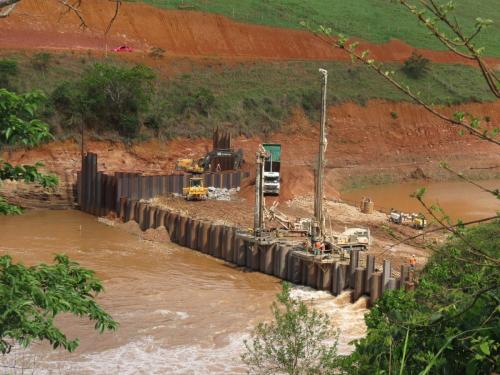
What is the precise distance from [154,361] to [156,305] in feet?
15.0

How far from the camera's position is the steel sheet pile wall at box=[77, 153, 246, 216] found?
37.9 meters

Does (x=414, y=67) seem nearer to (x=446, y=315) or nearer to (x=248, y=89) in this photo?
(x=248, y=89)

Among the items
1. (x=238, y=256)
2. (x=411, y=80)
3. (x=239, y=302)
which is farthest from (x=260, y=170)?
(x=411, y=80)

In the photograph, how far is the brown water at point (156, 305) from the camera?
2009 centimetres

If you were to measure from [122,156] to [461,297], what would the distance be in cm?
4142

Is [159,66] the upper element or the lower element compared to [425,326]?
upper

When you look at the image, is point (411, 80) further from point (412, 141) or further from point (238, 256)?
point (238, 256)

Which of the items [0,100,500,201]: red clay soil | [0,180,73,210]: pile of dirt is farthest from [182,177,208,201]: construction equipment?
[0,180,73,210]: pile of dirt

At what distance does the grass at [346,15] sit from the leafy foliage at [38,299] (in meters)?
68.2

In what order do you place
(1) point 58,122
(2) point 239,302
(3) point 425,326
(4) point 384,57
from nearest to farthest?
(3) point 425,326 → (2) point 239,302 → (1) point 58,122 → (4) point 384,57

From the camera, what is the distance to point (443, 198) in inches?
1902

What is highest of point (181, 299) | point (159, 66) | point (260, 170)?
point (159, 66)

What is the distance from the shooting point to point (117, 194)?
123 feet

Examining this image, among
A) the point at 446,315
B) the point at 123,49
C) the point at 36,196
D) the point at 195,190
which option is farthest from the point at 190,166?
the point at 446,315
